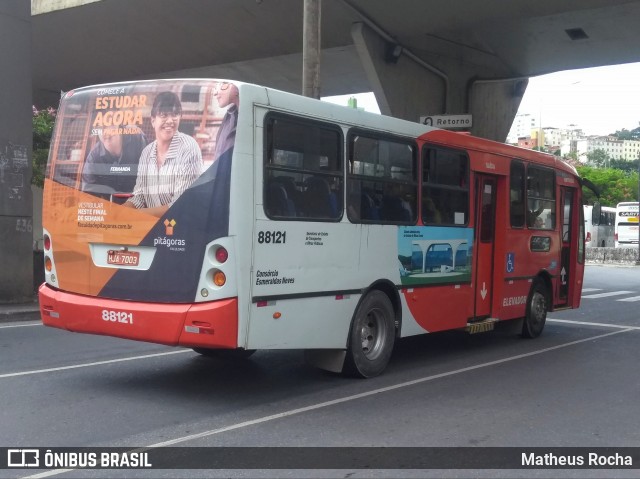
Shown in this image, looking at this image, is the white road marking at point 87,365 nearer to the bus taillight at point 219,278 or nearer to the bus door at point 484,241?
the bus taillight at point 219,278

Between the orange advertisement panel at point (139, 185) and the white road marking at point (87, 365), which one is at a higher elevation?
the orange advertisement panel at point (139, 185)

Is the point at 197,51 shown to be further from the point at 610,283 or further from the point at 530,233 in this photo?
the point at 610,283

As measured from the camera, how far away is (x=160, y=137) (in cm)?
688

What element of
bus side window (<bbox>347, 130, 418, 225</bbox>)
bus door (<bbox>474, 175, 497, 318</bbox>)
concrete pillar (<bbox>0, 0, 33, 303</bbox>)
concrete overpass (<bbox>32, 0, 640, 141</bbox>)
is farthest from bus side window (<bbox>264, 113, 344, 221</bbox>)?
concrete overpass (<bbox>32, 0, 640, 141</bbox>)

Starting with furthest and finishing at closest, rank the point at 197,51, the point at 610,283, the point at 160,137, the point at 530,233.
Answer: the point at 610,283, the point at 197,51, the point at 530,233, the point at 160,137

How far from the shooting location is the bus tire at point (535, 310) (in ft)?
38.8

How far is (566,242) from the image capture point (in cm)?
1302

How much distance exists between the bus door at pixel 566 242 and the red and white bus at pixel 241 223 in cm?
436

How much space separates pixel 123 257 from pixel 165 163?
998 mm

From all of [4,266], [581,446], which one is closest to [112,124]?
[581,446]

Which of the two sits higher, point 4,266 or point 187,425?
point 4,266

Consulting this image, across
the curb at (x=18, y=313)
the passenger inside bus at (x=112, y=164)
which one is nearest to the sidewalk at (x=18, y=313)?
the curb at (x=18, y=313)

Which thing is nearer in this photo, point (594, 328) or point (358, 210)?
point (358, 210)

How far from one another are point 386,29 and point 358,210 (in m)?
12.5
